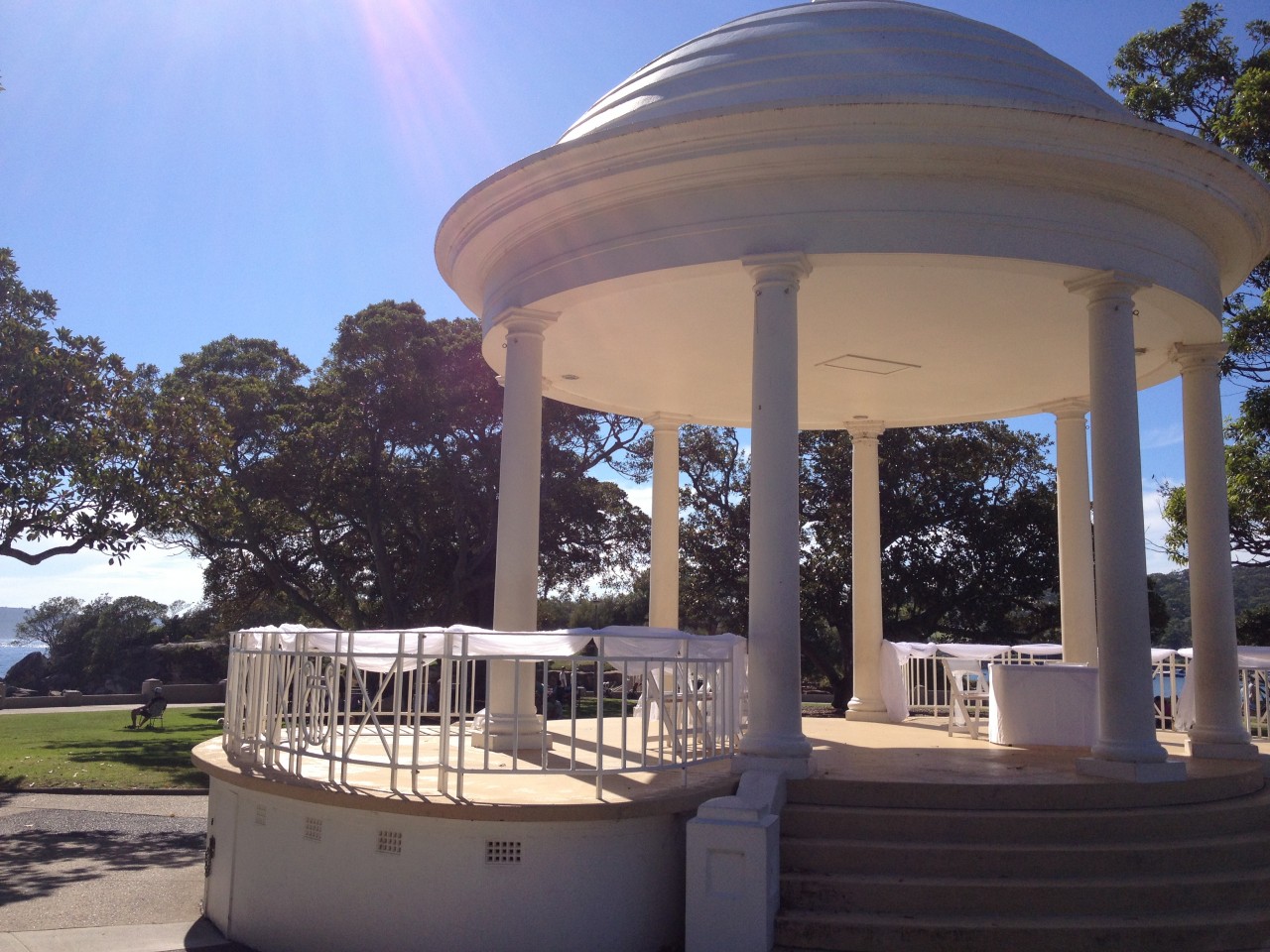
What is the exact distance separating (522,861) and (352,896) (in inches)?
57.5

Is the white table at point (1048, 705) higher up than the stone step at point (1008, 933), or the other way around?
the white table at point (1048, 705)

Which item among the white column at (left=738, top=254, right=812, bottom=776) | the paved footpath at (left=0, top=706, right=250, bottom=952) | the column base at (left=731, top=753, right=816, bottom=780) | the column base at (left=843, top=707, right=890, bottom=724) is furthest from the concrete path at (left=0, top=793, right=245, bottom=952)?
the column base at (left=843, top=707, right=890, bottom=724)

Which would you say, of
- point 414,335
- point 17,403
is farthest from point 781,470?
point 414,335

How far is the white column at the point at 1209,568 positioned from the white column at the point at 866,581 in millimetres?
5426

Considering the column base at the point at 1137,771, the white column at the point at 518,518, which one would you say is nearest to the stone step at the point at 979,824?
the column base at the point at 1137,771

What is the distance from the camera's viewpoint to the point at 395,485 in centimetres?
3162

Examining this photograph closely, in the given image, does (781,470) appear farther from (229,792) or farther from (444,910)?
(229,792)

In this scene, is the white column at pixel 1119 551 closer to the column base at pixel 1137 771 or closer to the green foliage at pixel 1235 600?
the column base at pixel 1137 771

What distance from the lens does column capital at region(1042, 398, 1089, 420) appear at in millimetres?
15000

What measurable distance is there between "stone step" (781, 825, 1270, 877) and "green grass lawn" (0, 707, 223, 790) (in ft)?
47.5

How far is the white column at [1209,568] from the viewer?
10977 mm

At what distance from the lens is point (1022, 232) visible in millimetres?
9289

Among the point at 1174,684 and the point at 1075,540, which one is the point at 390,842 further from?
the point at 1174,684

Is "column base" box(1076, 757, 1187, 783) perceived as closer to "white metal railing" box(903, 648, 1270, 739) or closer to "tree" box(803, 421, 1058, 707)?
"white metal railing" box(903, 648, 1270, 739)
